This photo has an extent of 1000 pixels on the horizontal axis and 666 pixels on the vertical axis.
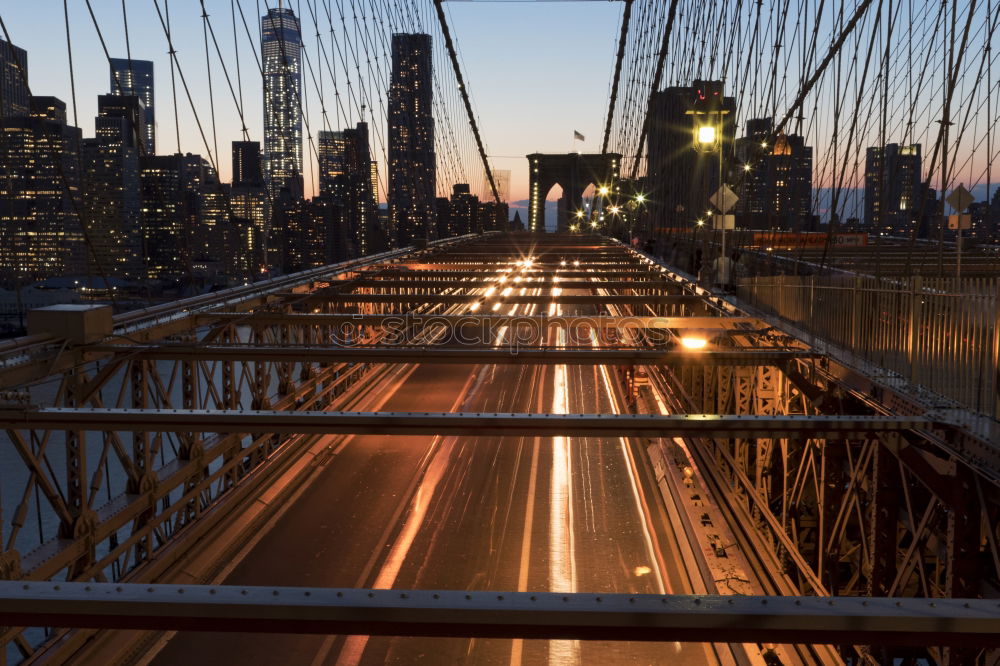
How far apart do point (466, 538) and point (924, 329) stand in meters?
10.1

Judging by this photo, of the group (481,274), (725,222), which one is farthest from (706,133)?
(481,274)

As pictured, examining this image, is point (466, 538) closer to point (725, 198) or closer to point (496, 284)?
point (496, 284)

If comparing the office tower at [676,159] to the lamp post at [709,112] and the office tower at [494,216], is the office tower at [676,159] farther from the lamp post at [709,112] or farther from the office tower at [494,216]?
the office tower at [494,216]

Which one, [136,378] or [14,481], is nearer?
[136,378]

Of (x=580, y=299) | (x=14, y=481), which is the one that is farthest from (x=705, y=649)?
(x=14, y=481)

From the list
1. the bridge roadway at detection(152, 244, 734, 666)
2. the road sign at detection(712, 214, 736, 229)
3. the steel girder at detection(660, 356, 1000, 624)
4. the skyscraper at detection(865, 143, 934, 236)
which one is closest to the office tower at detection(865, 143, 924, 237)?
the skyscraper at detection(865, 143, 934, 236)

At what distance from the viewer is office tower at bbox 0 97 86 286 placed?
17859 mm

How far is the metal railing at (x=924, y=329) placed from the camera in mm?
6410

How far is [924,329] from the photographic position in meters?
7.64

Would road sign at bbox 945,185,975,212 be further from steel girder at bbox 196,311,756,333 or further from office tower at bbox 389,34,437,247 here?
office tower at bbox 389,34,437,247

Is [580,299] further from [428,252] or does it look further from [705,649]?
[428,252]

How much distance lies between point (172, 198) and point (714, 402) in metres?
16.3

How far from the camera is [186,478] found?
1291cm

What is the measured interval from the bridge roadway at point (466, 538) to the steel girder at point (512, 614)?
8.59 metres
